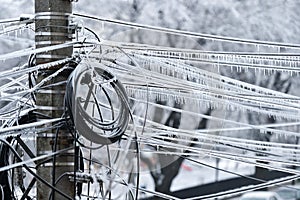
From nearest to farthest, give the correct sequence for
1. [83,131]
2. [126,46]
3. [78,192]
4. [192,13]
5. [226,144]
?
[83,131] → [78,192] → [126,46] → [226,144] → [192,13]

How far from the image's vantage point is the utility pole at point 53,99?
2438 millimetres

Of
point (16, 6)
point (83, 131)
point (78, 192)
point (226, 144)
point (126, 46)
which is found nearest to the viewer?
point (83, 131)

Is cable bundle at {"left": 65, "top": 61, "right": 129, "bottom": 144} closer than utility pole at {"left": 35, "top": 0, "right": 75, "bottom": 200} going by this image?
Yes

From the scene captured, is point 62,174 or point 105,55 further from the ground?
point 105,55

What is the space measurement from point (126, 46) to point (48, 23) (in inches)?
18.7

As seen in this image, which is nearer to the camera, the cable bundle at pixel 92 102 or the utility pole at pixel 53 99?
the cable bundle at pixel 92 102

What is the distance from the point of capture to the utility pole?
8.00 feet

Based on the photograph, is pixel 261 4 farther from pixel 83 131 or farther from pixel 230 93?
pixel 83 131

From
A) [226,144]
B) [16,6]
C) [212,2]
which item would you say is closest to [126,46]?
[226,144]

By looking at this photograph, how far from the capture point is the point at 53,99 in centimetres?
245

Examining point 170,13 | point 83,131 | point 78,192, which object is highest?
point 170,13

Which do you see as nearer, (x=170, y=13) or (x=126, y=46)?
(x=126, y=46)

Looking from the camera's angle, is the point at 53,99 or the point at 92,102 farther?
the point at 92,102

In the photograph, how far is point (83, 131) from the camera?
2344 mm
